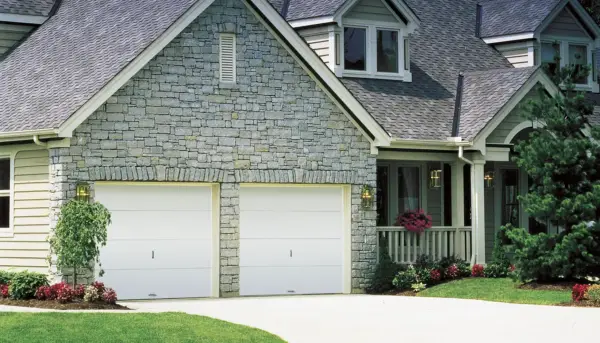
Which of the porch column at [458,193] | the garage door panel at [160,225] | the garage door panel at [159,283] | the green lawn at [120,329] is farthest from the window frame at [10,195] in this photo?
the porch column at [458,193]

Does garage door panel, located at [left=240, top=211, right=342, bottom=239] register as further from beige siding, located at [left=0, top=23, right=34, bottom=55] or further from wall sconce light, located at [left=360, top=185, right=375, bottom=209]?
beige siding, located at [left=0, top=23, right=34, bottom=55]

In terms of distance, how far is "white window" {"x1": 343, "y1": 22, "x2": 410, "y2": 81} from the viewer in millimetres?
30297

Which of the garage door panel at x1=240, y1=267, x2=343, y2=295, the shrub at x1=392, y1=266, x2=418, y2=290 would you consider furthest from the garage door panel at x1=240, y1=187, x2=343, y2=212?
the shrub at x1=392, y1=266, x2=418, y2=290

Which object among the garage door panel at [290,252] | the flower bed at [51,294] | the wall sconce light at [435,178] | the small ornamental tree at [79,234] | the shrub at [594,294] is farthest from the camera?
the wall sconce light at [435,178]

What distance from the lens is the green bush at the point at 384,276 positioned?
1067 inches

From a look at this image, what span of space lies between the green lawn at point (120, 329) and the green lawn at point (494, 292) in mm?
7128

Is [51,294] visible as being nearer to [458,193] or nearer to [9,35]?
[9,35]

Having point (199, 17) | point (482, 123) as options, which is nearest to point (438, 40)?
point (482, 123)

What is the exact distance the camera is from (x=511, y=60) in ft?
111

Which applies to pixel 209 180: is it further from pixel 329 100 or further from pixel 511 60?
pixel 511 60

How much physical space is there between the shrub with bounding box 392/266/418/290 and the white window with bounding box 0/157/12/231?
820 centimetres

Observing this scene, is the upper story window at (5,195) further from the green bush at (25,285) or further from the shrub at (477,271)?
the shrub at (477,271)

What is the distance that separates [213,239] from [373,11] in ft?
26.3

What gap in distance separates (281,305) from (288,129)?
16.1 feet
